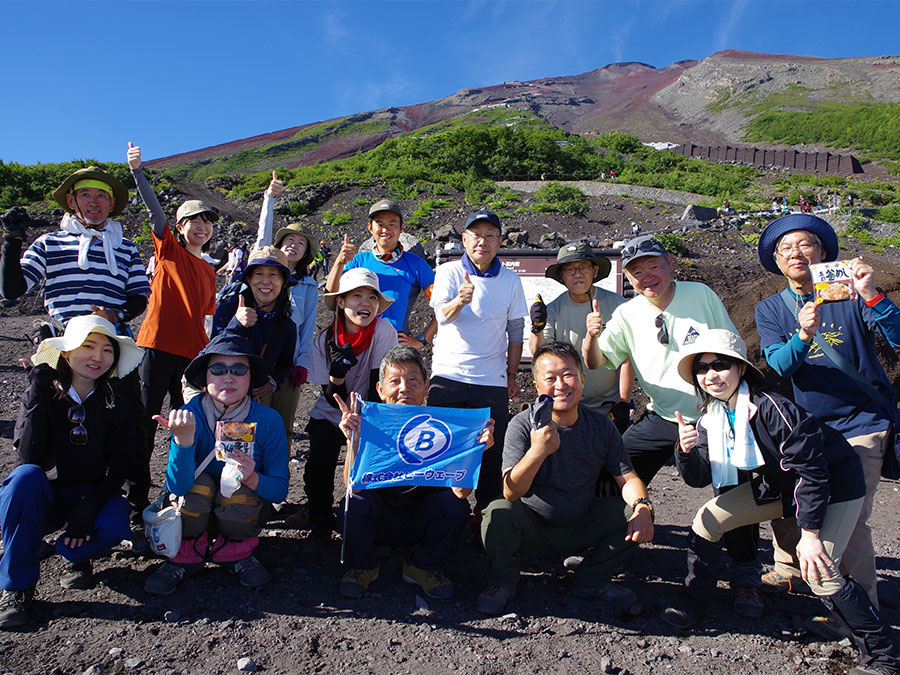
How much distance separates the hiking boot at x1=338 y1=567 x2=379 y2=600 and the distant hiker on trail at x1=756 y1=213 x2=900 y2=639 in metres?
2.42

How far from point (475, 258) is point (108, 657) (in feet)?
10.3

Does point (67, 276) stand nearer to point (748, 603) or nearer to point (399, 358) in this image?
point (399, 358)

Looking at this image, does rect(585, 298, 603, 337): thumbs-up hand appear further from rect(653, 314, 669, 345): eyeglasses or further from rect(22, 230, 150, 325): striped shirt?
rect(22, 230, 150, 325): striped shirt

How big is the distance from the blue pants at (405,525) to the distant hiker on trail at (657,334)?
4.25ft

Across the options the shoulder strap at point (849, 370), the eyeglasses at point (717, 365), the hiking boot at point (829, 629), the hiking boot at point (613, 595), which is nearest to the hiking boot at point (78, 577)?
the hiking boot at point (613, 595)

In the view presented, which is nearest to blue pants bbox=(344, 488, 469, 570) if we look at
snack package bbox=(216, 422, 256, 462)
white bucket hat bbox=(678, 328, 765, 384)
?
snack package bbox=(216, 422, 256, 462)

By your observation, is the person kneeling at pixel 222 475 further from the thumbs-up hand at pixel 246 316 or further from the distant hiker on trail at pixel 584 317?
the distant hiker on trail at pixel 584 317

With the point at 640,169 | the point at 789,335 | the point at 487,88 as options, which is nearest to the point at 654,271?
the point at 789,335

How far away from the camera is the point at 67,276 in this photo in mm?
3990

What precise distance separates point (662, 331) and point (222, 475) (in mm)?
2798

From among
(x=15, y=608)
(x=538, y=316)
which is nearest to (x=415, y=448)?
(x=538, y=316)

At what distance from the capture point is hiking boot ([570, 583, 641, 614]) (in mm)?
3359

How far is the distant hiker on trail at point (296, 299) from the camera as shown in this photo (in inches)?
178

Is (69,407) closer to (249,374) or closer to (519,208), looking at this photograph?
(249,374)
